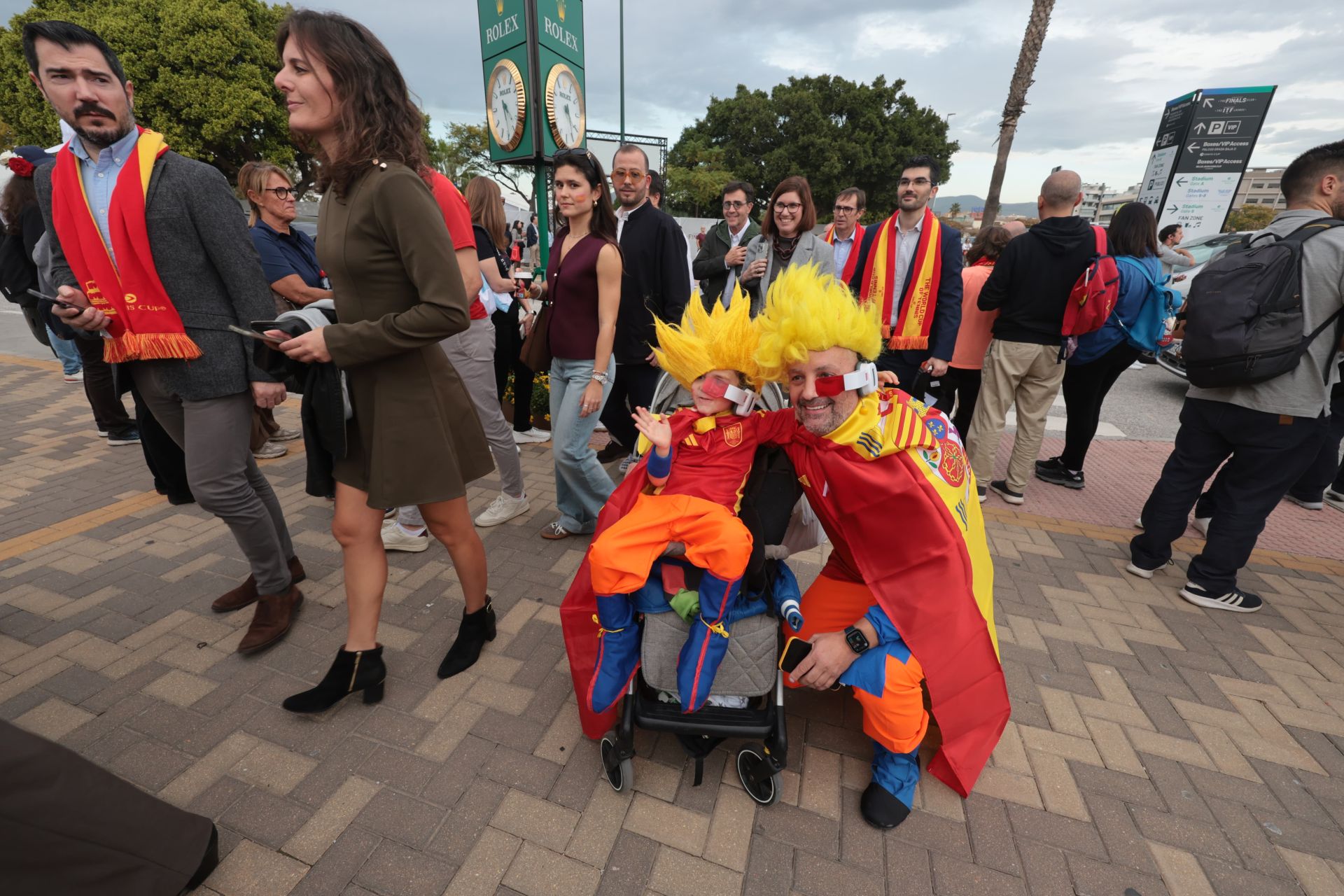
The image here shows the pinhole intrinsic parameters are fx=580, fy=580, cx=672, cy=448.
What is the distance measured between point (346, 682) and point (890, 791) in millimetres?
2010

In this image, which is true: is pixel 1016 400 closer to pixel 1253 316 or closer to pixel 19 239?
pixel 1253 316

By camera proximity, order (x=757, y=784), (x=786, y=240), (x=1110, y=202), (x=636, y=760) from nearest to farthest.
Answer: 1. (x=757, y=784)
2. (x=636, y=760)
3. (x=786, y=240)
4. (x=1110, y=202)

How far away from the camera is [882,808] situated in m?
1.88

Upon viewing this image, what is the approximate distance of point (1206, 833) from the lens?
1.88 metres

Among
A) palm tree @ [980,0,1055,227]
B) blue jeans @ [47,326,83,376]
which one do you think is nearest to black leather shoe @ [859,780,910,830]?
blue jeans @ [47,326,83,376]

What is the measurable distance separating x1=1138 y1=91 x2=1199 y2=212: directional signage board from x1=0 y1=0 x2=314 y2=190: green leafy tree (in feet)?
79.6

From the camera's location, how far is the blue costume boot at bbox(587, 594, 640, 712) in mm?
1871

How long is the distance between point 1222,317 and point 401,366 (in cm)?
378

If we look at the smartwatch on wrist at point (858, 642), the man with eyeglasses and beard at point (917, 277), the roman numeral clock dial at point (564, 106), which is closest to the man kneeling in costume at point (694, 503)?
the smartwatch on wrist at point (858, 642)

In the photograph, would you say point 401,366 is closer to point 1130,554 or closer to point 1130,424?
point 1130,554

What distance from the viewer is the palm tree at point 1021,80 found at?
42.2ft

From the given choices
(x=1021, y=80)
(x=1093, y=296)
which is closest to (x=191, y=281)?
(x=1093, y=296)

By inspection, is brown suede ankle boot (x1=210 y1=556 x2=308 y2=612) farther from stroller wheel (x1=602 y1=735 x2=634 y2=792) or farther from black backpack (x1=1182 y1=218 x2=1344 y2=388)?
black backpack (x1=1182 y1=218 x2=1344 y2=388)

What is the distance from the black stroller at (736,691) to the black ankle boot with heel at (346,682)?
3.20ft
